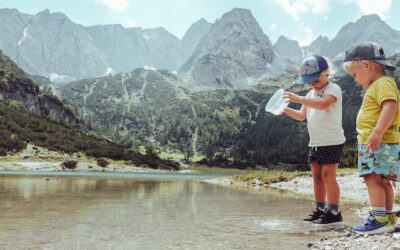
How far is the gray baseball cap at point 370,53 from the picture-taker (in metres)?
7.07

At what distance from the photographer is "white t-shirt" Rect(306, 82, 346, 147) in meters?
8.92

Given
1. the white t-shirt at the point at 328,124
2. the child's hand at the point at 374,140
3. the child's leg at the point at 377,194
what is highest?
the white t-shirt at the point at 328,124

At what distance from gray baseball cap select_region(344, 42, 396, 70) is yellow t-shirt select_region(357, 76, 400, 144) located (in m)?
0.31

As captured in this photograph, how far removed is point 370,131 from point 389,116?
0.42 m

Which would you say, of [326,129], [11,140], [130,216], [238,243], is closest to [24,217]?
[130,216]

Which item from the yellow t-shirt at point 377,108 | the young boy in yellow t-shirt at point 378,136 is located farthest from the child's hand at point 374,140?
the yellow t-shirt at point 377,108

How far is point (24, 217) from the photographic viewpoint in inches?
360

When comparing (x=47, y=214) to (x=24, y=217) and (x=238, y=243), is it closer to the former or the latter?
(x=24, y=217)

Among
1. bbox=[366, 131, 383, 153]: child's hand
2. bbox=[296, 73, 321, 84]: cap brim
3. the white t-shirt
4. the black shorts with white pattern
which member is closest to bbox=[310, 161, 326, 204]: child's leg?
the black shorts with white pattern

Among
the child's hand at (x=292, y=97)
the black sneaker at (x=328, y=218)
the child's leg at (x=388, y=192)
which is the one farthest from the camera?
the black sneaker at (x=328, y=218)

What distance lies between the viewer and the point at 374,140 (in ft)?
21.2

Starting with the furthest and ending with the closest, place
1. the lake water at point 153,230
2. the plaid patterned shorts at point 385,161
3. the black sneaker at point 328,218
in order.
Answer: the black sneaker at point 328,218, the plaid patterned shorts at point 385,161, the lake water at point 153,230

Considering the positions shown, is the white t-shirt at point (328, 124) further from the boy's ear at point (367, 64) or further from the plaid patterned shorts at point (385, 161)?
the plaid patterned shorts at point (385, 161)

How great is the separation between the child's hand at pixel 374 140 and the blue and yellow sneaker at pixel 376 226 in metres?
1.15
